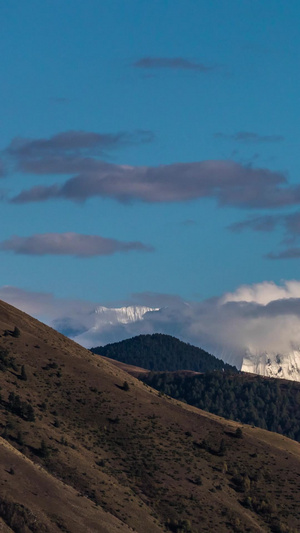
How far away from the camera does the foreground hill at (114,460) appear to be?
364 feet

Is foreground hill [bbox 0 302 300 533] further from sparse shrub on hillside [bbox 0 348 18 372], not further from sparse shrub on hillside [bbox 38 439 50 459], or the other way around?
sparse shrub on hillside [bbox 38 439 50 459]

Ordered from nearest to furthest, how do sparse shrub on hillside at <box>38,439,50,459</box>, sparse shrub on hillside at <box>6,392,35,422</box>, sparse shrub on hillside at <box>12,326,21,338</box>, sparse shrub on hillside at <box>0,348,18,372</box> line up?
sparse shrub on hillside at <box>38,439,50,459</box>
sparse shrub on hillside at <box>6,392,35,422</box>
sparse shrub on hillside at <box>0,348,18,372</box>
sparse shrub on hillside at <box>12,326,21,338</box>

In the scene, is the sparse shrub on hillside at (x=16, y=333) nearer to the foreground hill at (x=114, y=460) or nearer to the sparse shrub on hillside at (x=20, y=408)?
the foreground hill at (x=114, y=460)

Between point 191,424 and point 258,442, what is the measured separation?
41.7ft

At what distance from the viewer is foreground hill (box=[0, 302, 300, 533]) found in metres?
111

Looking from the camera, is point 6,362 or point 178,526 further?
point 6,362

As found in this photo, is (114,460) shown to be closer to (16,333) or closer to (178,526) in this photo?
(178,526)

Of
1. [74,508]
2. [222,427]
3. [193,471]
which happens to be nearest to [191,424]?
[222,427]

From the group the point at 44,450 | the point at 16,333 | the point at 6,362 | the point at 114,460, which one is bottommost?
the point at 44,450

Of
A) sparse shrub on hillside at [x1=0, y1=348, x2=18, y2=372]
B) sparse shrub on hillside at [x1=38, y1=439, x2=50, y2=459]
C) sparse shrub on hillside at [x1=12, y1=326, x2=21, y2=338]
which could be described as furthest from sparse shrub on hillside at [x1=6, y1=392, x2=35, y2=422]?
sparse shrub on hillside at [x1=12, y1=326, x2=21, y2=338]

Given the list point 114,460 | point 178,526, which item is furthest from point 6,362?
point 178,526

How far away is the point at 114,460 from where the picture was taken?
144125mm

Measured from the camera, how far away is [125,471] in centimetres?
14125

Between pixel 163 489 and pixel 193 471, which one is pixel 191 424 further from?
pixel 163 489
